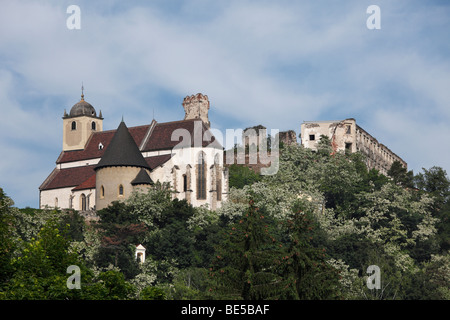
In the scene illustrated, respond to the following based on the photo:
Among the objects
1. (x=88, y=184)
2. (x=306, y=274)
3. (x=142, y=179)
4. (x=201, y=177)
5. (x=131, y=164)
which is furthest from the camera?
(x=88, y=184)

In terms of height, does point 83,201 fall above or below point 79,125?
below

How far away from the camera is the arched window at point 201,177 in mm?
80312

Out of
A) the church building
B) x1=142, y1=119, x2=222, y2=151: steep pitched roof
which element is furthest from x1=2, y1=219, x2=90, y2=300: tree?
x1=142, y1=119, x2=222, y2=151: steep pitched roof

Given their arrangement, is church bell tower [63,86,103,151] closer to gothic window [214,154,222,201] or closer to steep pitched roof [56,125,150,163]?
steep pitched roof [56,125,150,163]

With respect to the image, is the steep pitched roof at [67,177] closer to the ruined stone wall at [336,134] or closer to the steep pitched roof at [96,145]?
the steep pitched roof at [96,145]

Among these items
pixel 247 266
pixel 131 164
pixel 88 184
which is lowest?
pixel 247 266

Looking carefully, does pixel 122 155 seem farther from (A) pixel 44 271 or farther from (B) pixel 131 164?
(A) pixel 44 271

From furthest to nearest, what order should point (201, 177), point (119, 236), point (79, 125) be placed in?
1. point (79, 125)
2. point (201, 177)
3. point (119, 236)

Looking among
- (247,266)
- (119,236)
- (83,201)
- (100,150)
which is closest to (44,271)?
(247,266)

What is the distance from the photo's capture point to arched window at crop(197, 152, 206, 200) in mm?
80312

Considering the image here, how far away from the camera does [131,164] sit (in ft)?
251

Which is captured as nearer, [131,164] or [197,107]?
[131,164]

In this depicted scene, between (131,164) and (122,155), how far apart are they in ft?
4.82

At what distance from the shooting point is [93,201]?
80.6 meters
